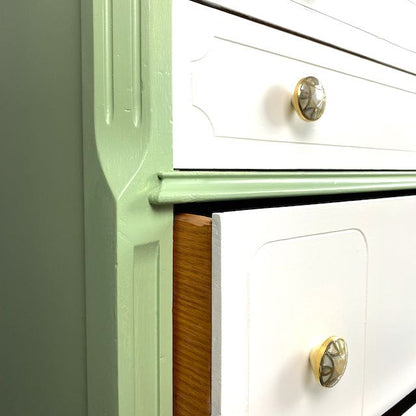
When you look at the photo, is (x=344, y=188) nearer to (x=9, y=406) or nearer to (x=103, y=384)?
(x=103, y=384)

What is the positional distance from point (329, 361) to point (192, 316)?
0.12 m

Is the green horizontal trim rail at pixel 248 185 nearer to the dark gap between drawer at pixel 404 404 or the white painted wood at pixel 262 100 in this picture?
the white painted wood at pixel 262 100

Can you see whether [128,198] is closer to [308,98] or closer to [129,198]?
[129,198]

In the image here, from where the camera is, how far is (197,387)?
32 cm

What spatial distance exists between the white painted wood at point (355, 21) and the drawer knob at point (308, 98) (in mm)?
60

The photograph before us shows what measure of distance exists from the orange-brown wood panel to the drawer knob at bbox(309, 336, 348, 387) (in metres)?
0.10

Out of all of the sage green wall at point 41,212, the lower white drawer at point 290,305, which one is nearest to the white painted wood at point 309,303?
the lower white drawer at point 290,305

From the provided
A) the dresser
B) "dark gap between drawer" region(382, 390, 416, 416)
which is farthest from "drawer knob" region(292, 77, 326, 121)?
"dark gap between drawer" region(382, 390, 416, 416)

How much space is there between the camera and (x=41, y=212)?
0.41 m

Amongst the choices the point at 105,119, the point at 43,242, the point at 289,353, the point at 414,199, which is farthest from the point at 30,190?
the point at 414,199

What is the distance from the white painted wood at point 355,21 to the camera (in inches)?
15.2

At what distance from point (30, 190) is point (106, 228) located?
0.56ft

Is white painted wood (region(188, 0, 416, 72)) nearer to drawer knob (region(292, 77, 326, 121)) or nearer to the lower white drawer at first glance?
drawer knob (region(292, 77, 326, 121))

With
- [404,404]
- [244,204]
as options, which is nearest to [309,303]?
[244,204]
